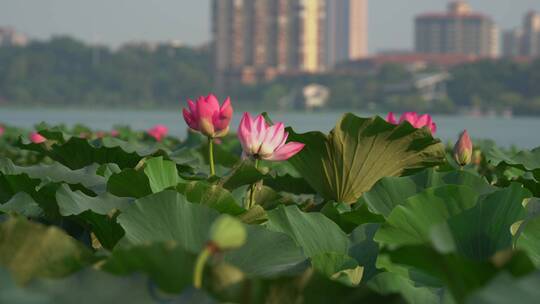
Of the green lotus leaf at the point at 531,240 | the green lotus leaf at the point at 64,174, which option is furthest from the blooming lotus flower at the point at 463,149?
the green lotus leaf at the point at 531,240

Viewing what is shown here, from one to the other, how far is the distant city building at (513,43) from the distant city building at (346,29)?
63.8ft

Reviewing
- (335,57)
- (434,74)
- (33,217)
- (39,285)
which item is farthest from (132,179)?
(335,57)

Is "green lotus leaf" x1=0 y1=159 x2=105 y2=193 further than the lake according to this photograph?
No

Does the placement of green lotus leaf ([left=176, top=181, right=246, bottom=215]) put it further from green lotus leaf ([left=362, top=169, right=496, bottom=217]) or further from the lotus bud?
the lotus bud

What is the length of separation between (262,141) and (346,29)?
136 metres

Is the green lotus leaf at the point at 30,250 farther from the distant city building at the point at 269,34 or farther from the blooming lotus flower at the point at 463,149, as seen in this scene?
the distant city building at the point at 269,34

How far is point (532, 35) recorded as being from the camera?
11688cm

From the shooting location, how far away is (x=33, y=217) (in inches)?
49.2

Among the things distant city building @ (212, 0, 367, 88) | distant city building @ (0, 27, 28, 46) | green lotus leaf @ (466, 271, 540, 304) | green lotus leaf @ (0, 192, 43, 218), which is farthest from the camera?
distant city building @ (0, 27, 28, 46)

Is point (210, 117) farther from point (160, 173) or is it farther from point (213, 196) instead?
point (213, 196)

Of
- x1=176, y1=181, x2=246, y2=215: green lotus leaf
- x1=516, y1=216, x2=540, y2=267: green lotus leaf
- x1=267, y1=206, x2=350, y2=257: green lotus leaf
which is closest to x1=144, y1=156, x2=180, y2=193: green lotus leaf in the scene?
x1=176, y1=181, x2=246, y2=215: green lotus leaf

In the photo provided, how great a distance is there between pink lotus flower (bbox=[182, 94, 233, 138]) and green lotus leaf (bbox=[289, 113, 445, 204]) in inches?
4.5

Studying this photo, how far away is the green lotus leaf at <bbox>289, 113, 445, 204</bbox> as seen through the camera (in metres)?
1.61

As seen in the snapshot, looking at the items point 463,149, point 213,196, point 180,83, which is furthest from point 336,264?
point 180,83
